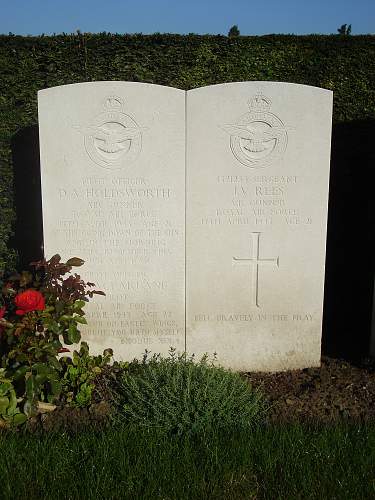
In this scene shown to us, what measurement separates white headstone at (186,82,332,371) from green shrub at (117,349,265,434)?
0.47 m

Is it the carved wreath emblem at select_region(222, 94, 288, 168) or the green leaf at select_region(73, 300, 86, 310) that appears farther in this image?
the carved wreath emblem at select_region(222, 94, 288, 168)

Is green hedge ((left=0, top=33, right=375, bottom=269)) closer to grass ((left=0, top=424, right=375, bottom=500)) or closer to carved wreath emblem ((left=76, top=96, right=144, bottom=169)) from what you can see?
carved wreath emblem ((left=76, top=96, right=144, bottom=169))

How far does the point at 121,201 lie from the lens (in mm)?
3668

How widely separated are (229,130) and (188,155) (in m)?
0.33

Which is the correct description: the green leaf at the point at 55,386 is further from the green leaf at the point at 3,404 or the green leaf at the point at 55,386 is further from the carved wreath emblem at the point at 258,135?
the carved wreath emblem at the point at 258,135

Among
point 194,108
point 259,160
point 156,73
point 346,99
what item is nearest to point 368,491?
point 259,160

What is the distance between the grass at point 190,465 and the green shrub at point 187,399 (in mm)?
119

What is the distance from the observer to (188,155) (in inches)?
142

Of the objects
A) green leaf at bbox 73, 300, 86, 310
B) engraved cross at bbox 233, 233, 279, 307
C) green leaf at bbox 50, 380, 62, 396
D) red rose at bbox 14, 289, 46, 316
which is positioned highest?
engraved cross at bbox 233, 233, 279, 307

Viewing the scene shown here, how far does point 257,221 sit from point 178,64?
69.1 inches

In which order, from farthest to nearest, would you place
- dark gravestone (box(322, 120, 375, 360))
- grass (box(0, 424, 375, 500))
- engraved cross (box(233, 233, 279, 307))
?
dark gravestone (box(322, 120, 375, 360)), engraved cross (box(233, 233, 279, 307)), grass (box(0, 424, 375, 500))

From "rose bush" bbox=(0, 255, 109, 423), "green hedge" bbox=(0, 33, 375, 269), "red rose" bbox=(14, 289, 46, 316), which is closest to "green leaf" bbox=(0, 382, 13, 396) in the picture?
"rose bush" bbox=(0, 255, 109, 423)

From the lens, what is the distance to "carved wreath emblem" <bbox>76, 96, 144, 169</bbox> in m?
3.56

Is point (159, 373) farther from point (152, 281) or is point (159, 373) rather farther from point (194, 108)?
point (194, 108)
